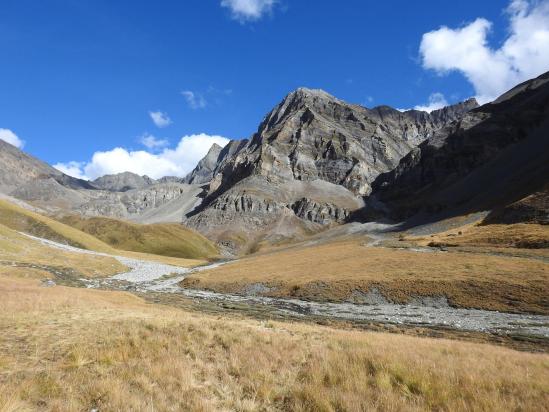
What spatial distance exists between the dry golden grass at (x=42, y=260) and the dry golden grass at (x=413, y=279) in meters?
22.3

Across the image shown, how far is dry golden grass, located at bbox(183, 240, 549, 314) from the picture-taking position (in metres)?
47.7

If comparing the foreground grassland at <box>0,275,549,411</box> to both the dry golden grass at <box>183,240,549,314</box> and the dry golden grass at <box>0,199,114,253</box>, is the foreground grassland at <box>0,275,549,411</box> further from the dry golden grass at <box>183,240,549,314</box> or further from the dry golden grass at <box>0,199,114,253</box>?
the dry golden grass at <box>0,199,114,253</box>

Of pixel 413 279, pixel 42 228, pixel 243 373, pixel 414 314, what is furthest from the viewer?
pixel 42 228

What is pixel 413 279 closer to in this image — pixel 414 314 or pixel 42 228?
pixel 414 314

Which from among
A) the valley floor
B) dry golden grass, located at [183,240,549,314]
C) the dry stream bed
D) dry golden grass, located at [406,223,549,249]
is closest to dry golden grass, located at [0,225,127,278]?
the dry stream bed

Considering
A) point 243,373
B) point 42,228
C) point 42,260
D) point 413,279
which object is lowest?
point 243,373

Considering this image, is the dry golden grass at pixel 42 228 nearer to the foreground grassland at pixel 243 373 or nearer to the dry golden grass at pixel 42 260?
the dry golden grass at pixel 42 260

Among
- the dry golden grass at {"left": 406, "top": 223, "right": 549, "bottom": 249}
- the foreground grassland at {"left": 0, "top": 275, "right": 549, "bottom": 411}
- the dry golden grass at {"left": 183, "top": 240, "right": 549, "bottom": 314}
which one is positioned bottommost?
the foreground grassland at {"left": 0, "top": 275, "right": 549, "bottom": 411}

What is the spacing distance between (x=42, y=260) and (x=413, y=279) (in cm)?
6909

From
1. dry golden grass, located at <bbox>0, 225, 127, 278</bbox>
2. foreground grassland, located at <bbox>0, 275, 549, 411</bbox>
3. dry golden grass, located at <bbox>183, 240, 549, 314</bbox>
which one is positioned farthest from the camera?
dry golden grass, located at <bbox>0, 225, 127, 278</bbox>

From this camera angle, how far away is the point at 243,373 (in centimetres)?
1171

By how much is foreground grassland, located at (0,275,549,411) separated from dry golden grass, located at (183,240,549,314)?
36837 mm

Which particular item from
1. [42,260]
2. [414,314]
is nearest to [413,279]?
[414,314]

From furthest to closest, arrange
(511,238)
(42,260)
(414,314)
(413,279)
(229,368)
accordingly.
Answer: (511,238) < (42,260) < (413,279) < (414,314) < (229,368)
